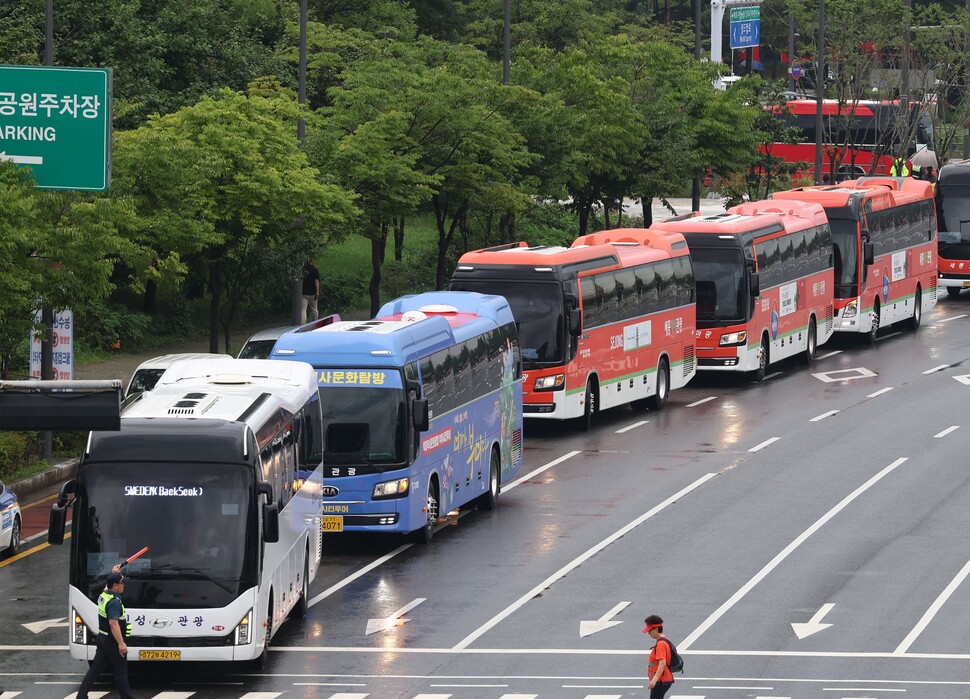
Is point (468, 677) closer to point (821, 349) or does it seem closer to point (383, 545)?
point (383, 545)

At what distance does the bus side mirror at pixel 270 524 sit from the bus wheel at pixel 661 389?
20.8 m

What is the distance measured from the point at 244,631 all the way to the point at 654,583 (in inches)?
265

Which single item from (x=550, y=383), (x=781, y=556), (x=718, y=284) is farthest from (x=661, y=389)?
(x=781, y=556)

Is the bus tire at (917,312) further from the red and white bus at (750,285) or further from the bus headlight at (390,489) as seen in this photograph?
the bus headlight at (390,489)

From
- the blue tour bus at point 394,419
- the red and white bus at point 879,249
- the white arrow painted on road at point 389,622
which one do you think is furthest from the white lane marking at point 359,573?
the red and white bus at point 879,249

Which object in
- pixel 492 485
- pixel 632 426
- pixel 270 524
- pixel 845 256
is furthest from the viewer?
pixel 845 256

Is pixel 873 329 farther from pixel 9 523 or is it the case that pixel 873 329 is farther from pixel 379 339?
pixel 9 523

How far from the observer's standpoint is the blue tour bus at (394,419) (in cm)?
2527

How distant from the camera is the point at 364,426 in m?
25.2

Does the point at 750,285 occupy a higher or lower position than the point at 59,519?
higher

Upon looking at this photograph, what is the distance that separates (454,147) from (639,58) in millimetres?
15127

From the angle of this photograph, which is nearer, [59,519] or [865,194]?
[59,519]

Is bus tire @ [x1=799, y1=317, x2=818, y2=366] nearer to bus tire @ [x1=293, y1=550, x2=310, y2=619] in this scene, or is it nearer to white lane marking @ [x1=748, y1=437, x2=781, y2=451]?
white lane marking @ [x1=748, y1=437, x2=781, y2=451]

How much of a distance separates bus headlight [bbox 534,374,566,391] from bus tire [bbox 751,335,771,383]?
8908 millimetres
